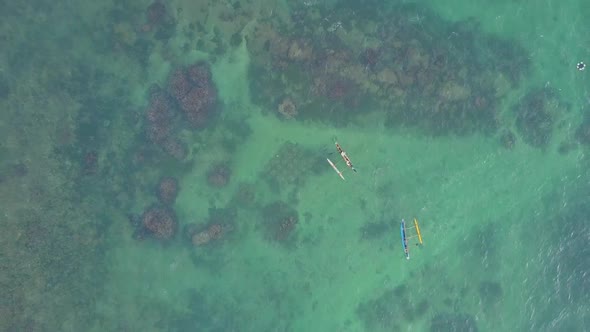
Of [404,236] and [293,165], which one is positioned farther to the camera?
[404,236]

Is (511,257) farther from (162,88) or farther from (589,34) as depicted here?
(162,88)

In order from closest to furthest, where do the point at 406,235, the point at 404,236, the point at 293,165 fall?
the point at 293,165
the point at 404,236
the point at 406,235

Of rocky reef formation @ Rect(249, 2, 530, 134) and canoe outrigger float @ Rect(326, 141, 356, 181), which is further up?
rocky reef formation @ Rect(249, 2, 530, 134)

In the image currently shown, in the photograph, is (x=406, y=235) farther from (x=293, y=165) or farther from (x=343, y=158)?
(x=293, y=165)

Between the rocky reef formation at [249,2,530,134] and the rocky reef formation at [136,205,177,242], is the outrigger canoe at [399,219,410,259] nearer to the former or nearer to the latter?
the rocky reef formation at [249,2,530,134]

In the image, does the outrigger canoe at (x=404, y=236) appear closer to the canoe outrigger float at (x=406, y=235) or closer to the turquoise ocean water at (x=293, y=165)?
the canoe outrigger float at (x=406, y=235)

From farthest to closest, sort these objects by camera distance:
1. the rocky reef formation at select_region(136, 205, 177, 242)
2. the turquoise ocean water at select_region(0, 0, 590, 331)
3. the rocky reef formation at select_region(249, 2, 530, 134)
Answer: the rocky reef formation at select_region(249, 2, 530, 134) → the rocky reef formation at select_region(136, 205, 177, 242) → the turquoise ocean water at select_region(0, 0, 590, 331)

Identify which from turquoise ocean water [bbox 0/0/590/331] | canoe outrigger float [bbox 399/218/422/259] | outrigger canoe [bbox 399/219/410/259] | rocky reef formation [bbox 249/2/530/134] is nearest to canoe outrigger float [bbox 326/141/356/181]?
turquoise ocean water [bbox 0/0/590/331]

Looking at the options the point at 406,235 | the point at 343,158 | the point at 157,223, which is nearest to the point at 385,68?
the point at 343,158

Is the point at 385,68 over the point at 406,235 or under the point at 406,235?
over
